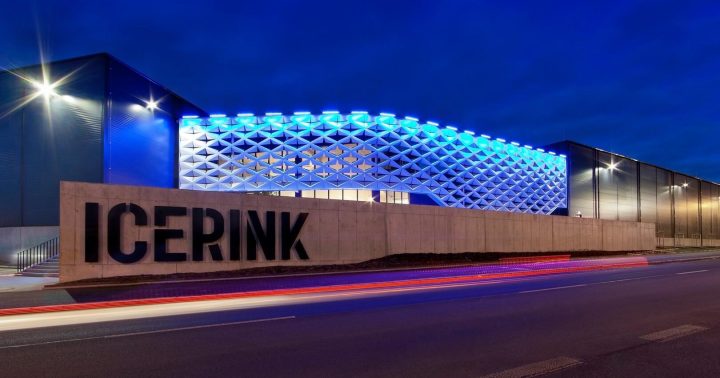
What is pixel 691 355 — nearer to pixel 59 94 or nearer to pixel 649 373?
pixel 649 373

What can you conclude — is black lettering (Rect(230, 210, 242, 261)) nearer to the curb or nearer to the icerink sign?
the icerink sign

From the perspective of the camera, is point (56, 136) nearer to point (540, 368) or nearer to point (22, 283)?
point (22, 283)

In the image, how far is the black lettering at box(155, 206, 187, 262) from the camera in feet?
60.0

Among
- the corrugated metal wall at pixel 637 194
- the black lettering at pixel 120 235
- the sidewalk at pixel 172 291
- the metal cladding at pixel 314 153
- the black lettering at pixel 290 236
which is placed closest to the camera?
the sidewalk at pixel 172 291

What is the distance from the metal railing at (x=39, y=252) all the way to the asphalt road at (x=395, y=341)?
59.0 feet

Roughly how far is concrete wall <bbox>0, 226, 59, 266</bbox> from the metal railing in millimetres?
590

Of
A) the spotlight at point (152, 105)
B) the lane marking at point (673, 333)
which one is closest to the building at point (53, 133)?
the spotlight at point (152, 105)

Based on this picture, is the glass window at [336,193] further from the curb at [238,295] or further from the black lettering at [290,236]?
the curb at [238,295]

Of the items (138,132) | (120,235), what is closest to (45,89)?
(138,132)

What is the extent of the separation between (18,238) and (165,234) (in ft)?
41.1

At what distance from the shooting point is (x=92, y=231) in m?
17.0

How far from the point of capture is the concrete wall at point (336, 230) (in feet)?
55.4

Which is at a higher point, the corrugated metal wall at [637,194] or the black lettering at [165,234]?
the corrugated metal wall at [637,194]

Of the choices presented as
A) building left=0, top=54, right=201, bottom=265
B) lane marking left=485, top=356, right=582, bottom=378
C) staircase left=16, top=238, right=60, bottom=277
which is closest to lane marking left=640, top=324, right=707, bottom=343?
lane marking left=485, top=356, right=582, bottom=378
